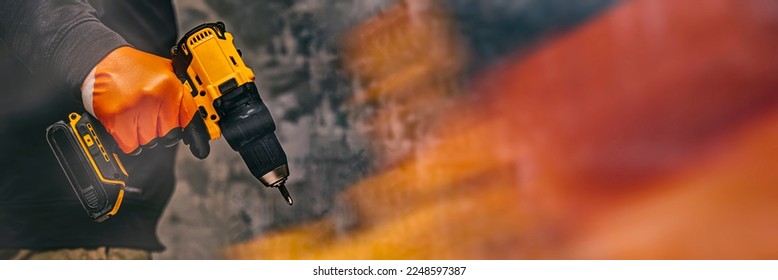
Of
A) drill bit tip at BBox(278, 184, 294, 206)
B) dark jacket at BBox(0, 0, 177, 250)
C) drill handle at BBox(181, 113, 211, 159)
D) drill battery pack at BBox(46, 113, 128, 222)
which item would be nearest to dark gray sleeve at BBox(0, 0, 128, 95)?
dark jacket at BBox(0, 0, 177, 250)

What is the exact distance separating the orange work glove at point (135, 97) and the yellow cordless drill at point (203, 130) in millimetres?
34

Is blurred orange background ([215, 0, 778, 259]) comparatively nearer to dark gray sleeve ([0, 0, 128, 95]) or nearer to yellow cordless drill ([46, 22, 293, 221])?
yellow cordless drill ([46, 22, 293, 221])

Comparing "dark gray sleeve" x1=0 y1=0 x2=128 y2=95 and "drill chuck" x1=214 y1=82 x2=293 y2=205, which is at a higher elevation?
"dark gray sleeve" x1=0 y1=0 x2=128 y2=95

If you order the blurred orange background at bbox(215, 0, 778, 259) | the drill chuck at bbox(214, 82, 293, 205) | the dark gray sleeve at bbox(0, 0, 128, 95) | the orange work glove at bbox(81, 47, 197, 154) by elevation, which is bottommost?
the blurred orange background at bbox(215, 0, 778, 259)

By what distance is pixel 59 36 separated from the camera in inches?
85.8

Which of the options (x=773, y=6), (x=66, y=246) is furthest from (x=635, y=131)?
(x=66, y=246)

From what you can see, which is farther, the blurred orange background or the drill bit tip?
the drill bit tip

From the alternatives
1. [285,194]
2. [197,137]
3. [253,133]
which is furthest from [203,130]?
[285,194]

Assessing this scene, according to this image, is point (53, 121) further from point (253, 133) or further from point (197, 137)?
point (253, 133)

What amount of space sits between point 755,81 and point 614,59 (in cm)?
44

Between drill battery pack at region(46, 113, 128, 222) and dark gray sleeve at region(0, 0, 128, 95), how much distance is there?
0.14 m

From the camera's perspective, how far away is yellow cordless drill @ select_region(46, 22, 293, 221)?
2.13m

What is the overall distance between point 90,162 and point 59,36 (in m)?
0.42
